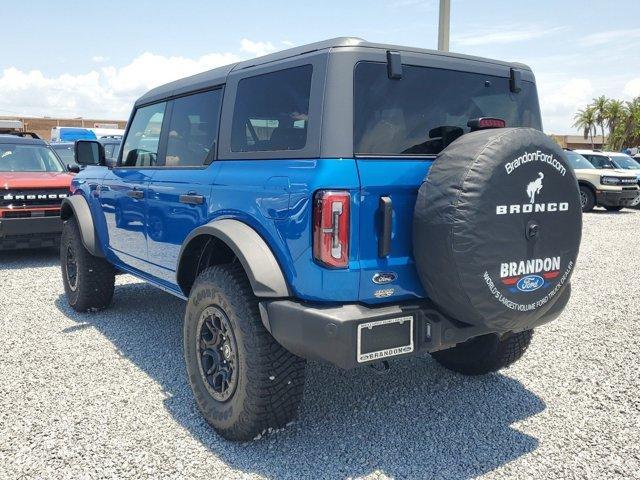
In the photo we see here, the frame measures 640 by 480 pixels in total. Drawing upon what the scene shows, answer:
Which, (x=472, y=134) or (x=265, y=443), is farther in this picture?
(x=265, y=443)

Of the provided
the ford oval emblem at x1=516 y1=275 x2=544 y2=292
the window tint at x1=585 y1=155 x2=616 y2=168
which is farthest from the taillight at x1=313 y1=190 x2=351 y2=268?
the window tint at x1=585 y1=155 x2=616 y2=168

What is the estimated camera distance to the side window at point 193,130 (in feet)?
12.0

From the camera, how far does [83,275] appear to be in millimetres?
5320

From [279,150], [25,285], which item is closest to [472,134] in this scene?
[279,150]

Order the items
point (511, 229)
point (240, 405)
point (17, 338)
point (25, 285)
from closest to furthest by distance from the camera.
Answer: point (511, 229) → point (240, 405) → point (17, 338) → point (25, 285)

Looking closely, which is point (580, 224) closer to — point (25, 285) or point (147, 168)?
point (147, 168)

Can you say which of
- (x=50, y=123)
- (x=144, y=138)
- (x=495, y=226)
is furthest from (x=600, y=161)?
(x=50, y=123)

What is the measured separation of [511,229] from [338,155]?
2.80 ft

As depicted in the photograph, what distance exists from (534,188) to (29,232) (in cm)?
697

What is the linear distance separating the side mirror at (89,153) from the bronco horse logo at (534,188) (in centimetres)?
372

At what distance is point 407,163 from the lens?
280 centimetres

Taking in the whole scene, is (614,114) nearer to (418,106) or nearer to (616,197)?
(616,197)

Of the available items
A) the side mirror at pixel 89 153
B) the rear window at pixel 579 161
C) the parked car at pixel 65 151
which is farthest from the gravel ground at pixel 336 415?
the rear window at pixel 579 161

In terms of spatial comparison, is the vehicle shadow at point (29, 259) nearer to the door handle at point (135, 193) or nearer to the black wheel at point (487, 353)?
the door handle at point (135, 193)
